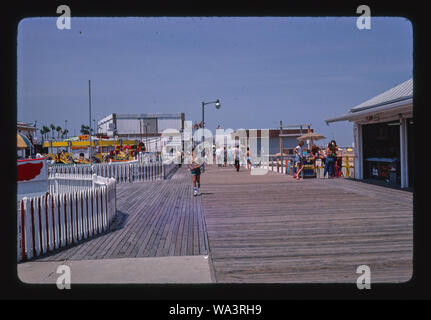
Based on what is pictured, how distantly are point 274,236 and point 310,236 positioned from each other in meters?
0.65

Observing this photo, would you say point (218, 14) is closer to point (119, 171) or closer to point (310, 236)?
point (310, 236)

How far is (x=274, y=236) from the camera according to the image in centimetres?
659

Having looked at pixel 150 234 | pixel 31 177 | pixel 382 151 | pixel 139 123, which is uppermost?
pixel 139 123

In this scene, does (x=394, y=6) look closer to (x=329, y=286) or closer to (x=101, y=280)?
(x=329, y=286)

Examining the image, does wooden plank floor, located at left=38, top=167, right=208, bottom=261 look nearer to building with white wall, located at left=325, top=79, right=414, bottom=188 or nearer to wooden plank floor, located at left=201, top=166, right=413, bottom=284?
wooden plank floor, located at left=201, top=166, right=413, bottom=284

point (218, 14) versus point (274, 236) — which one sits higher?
point (218, 14)

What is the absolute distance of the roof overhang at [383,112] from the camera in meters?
10.6

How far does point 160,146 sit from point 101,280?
32.2m

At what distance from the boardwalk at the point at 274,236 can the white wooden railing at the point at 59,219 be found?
0.84 feet

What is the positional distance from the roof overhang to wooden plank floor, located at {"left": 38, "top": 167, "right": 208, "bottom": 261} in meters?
6.60

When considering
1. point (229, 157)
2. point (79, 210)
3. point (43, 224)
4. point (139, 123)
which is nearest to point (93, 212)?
point (79, 210)

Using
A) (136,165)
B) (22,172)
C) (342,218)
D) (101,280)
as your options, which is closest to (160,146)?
(136,165)

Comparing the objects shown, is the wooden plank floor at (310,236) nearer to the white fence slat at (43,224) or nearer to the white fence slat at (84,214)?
the white fence slat at (84,214)

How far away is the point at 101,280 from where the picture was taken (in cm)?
462
